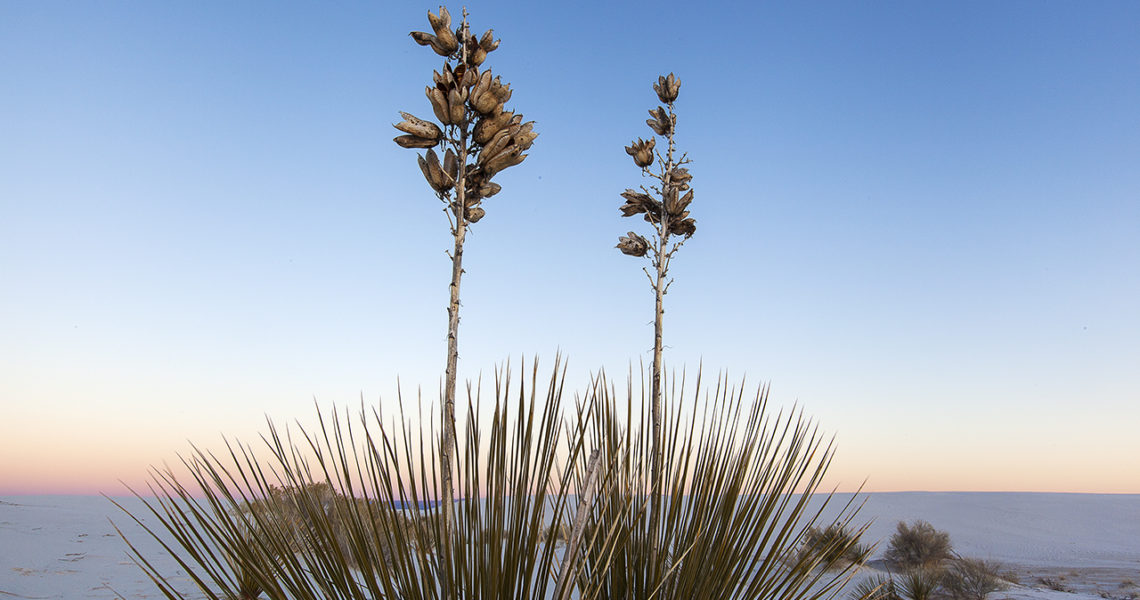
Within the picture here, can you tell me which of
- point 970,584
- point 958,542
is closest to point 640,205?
point 970,584

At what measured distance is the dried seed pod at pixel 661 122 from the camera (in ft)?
18.6

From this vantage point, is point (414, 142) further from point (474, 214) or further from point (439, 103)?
point (474, 214)

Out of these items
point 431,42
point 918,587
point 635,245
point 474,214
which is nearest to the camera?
point 474,214

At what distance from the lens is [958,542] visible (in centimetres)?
2298

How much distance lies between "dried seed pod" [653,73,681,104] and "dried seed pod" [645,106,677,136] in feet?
0.30

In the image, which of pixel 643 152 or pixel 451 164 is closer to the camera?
pixel 451 164

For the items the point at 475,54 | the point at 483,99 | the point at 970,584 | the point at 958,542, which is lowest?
the point at 958,542

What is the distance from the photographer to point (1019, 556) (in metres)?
20.0

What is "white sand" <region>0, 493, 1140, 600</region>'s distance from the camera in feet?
28.9

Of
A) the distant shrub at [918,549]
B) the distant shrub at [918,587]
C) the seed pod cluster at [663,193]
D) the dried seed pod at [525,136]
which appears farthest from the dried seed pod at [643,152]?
Result: the distant shrub at [918,549]

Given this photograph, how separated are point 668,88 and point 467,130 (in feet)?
12.2

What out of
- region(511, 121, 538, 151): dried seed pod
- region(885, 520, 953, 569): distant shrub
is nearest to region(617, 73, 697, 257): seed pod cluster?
region(511, 121, 538, 151): dried seed pod

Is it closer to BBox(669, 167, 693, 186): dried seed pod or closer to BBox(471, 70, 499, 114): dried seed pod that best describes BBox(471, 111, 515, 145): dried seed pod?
BBox(471, 70, 499, 114): dried seed pod

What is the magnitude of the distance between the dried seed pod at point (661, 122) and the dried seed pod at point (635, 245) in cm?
97
